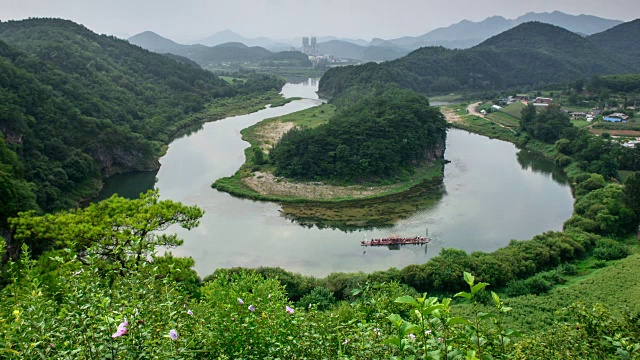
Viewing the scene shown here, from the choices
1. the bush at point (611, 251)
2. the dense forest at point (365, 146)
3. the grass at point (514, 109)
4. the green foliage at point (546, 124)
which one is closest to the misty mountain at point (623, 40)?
the grass at point (514, 109)

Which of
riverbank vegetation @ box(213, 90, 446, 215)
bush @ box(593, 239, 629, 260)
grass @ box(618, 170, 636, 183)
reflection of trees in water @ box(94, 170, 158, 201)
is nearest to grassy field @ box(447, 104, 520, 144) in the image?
grass @ box(618, 170, 636, 183)

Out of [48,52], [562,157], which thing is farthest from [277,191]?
[48,52]

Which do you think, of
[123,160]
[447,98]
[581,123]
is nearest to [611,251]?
[123,160]

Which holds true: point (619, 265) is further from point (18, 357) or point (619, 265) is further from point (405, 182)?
point (18, 357)

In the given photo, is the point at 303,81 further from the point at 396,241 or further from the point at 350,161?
the point at 396,241

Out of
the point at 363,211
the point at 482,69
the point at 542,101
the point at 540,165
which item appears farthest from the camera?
the point at 482,69

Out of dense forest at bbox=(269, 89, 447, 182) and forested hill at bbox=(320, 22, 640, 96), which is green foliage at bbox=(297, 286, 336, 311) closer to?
dense forest at bbox=(269, 89, 447, 182)
